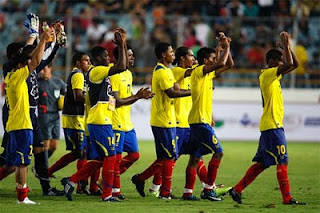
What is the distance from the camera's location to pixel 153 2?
29.1m

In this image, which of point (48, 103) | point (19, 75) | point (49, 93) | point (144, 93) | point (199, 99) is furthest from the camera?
point (48, 103)

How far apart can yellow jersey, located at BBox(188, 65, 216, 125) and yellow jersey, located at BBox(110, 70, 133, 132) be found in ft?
3.36

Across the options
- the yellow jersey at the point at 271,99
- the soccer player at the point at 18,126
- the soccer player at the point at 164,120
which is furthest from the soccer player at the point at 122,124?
the yellow jersey at the point at 271,99

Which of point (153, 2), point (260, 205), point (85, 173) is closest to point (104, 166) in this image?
point (85, 173)

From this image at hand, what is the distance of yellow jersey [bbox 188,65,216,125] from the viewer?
13.1 m

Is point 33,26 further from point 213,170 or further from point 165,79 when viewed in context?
point 213,170

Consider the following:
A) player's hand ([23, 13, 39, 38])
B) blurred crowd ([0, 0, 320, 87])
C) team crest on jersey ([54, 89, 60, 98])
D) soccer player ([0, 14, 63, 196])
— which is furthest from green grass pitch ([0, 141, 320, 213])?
blurred crowd ([0, 0, 320, 87])

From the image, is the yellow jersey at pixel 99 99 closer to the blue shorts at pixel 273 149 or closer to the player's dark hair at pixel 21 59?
the player's dark hair at pixel 21 59

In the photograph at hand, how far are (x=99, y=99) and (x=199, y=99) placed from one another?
171cm

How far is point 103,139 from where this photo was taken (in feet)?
40.2

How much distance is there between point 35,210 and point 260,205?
3317 mm

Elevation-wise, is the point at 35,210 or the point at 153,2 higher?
the point at 153,2

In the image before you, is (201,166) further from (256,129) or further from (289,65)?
(256,129)

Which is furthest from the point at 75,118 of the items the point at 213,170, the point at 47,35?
the point at 47,35
